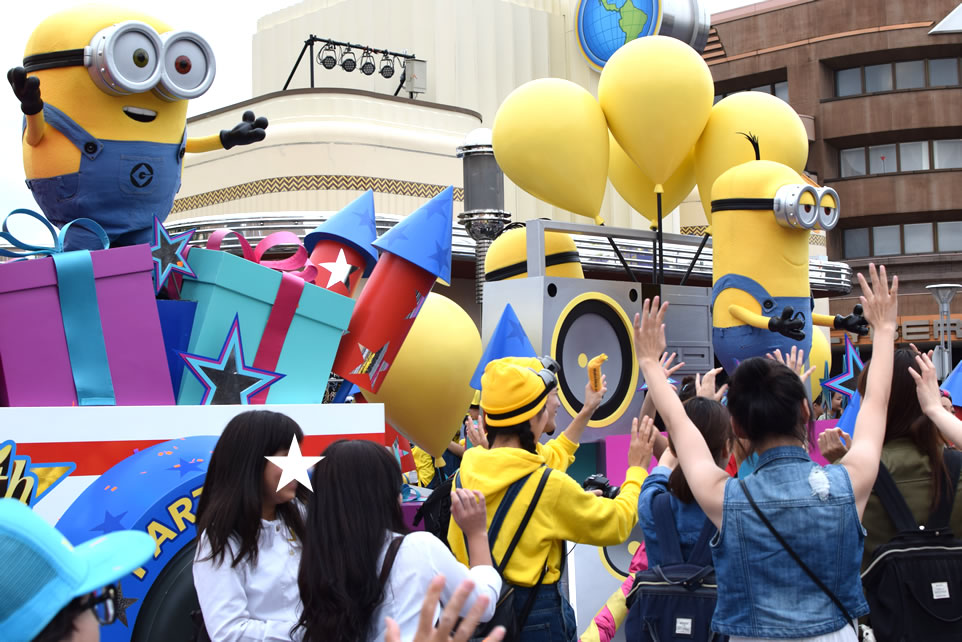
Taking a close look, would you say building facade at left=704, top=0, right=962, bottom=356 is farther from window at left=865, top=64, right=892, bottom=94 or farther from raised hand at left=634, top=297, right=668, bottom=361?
raised hand at left=634, top=297, right=668, bottom=361

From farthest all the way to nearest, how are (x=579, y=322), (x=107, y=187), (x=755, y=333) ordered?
(x=579, y=322) → (x=755, y=333) → (x=107, y=187)

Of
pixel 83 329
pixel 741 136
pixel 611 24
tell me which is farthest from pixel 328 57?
pixel 83 329

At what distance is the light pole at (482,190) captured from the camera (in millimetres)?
8047

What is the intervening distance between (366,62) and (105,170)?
11.6m

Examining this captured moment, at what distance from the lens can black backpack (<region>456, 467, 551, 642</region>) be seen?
8.94 ft

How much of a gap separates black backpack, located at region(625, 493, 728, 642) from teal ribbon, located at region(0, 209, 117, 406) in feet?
7.13

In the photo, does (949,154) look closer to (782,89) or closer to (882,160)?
(882,160)

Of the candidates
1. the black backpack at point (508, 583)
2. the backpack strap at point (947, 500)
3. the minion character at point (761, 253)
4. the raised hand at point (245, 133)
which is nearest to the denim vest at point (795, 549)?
the black backpack at point (508, 583)

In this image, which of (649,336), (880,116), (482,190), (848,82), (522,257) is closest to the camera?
A: (649,336)

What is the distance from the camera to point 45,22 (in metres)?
4.48

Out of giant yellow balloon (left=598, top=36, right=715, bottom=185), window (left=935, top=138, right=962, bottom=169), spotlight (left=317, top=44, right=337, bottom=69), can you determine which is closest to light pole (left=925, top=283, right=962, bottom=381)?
window (left=935, top=138, right=962, bottom=169)

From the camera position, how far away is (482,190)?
26.5 ft

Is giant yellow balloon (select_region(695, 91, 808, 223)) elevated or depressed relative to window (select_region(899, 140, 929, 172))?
depressed

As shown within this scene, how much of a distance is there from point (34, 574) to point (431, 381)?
4.04 m
